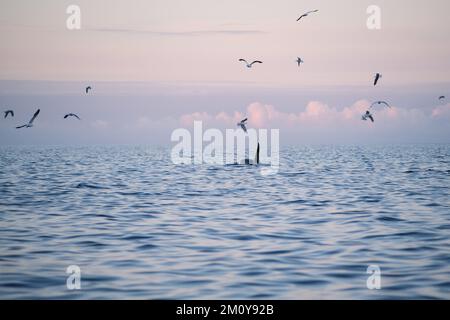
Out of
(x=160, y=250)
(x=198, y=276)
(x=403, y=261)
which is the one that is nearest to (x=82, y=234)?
(x=160, y=250)

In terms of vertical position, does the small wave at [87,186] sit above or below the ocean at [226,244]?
above

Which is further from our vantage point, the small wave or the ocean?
the small wave

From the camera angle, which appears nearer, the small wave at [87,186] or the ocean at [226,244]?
the ocean at [226,244]

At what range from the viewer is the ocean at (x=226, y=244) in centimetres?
1532

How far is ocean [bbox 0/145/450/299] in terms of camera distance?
1532 cm

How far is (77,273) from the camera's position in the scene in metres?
16.4

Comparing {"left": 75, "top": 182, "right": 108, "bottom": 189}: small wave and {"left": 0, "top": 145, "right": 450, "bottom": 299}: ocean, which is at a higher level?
{"left": 75, "top": 182, "right": 108, "bottom": 189}: small wave

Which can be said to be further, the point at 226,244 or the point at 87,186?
the point at 87,186

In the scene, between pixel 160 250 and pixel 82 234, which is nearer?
pixel 160 250

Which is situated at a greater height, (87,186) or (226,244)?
(87,186)

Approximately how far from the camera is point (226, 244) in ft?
68.0
